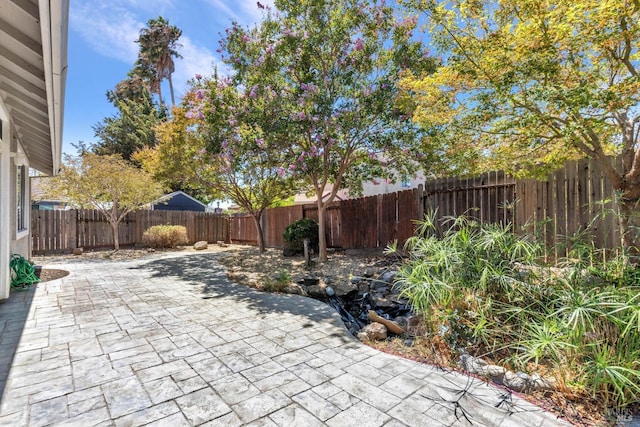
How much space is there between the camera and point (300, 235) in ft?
29.7

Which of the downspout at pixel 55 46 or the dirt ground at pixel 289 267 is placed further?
the dirt ground at pixel 289 267

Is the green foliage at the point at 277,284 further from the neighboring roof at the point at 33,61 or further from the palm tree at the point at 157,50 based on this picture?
the palm tree at the point at 157,50

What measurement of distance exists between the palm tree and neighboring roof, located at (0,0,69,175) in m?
22.3

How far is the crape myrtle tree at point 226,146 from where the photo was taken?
7.04 metres

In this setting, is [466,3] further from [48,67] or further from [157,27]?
[157,27]

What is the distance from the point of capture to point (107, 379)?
2299 mm

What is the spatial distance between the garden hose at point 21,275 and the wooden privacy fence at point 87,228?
6.07 meters

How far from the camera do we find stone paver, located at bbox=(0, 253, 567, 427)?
1894mm

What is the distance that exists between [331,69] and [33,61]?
206 inches

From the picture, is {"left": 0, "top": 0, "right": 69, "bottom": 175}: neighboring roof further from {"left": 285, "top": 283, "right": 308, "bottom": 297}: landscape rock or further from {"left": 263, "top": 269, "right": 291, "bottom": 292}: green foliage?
Result: {"left": 285, "top": 283, "right": 308, "bottom": 297}: landscape rock

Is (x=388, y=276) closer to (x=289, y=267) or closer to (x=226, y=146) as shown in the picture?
(x=289, y=267)

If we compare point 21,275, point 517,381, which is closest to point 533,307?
point 517,381

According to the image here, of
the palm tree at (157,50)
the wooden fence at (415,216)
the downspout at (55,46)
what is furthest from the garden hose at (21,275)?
the palm tree at (157,50)

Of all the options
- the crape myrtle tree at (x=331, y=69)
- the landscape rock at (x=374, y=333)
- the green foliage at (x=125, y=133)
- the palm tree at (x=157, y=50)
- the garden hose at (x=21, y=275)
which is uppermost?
the palm tree at (x=157, y=50)
